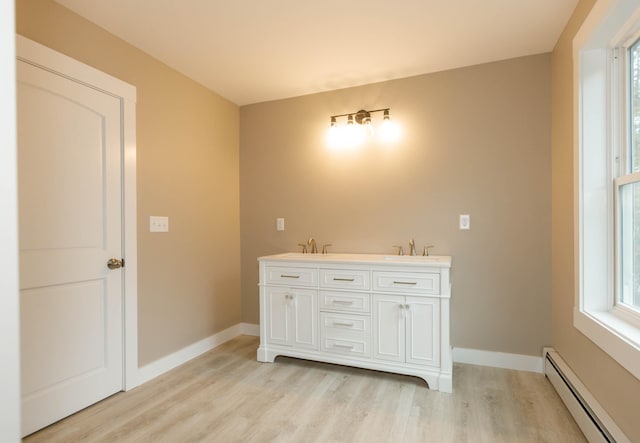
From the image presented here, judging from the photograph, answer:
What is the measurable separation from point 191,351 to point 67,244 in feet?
4.54

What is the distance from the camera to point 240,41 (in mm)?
2428

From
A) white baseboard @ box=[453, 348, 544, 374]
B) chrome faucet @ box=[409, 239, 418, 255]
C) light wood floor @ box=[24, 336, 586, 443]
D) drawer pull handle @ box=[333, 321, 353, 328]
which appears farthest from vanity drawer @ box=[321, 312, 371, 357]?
white baseboard @ box=[453, 348, 544, 374]

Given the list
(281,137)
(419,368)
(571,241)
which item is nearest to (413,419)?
(419,368)

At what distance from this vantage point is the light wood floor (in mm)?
1863

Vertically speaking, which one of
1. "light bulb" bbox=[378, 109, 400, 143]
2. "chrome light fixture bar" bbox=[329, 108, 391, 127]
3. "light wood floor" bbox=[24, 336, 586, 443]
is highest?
"chrome light fixture bar" bbox=[329, 108, 391, 127]

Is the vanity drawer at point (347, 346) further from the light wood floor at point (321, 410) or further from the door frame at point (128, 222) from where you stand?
the door frame at point (128, 222)

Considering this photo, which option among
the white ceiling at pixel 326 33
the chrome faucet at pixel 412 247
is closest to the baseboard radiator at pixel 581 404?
the chrome faucet at pixel 412 247

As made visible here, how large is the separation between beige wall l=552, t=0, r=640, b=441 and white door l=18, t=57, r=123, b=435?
9.20 ft

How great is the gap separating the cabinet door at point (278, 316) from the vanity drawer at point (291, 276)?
7 centimetres

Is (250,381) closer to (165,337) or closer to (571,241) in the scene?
(165,337)

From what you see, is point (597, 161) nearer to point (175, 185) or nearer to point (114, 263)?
point (175, 185)

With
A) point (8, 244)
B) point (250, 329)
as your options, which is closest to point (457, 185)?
point (250, 329)

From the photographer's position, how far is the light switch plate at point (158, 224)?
103 inches

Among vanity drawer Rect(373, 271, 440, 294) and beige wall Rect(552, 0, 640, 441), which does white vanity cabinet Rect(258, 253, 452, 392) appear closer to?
vanity drawer Rect(373, 271, 440, 294)
